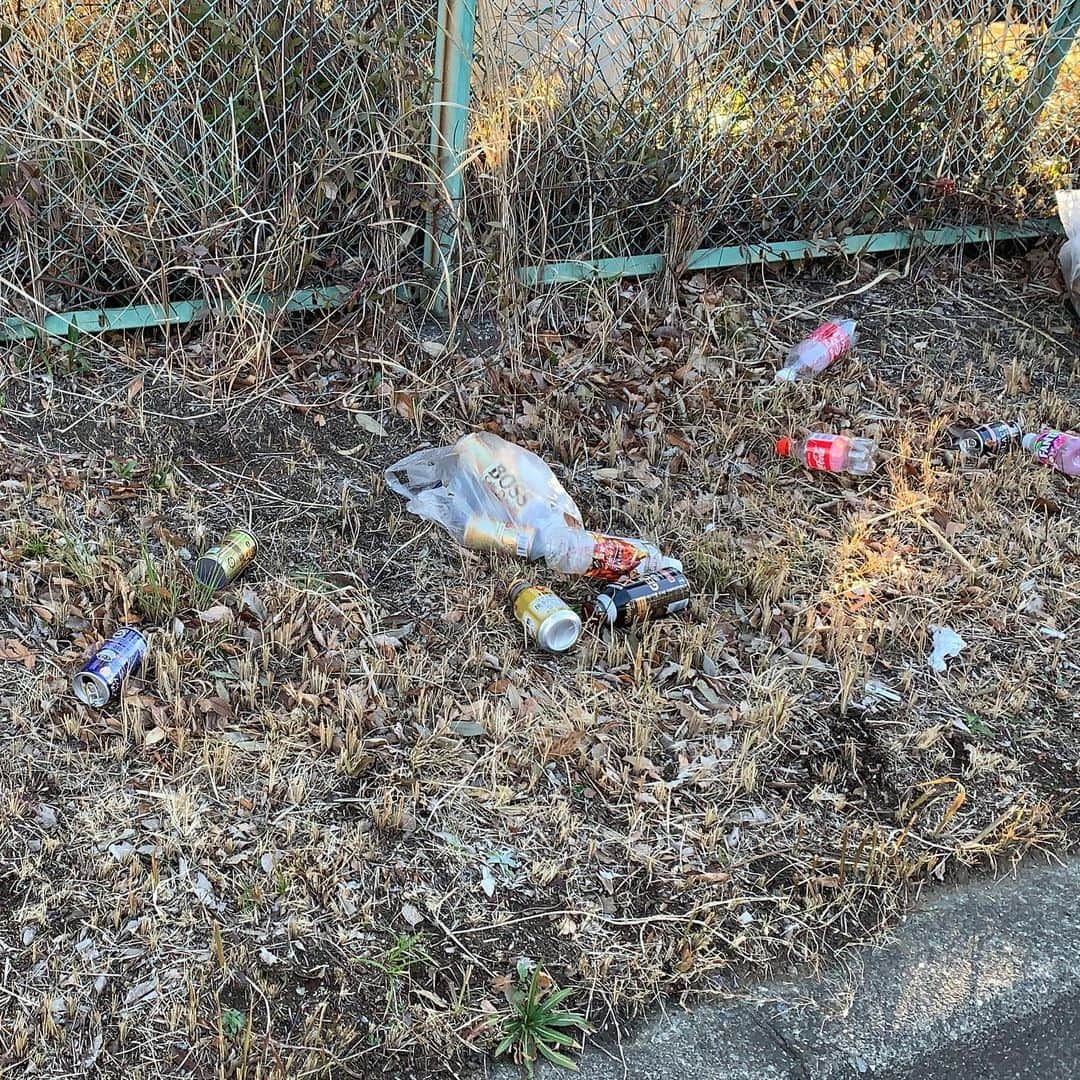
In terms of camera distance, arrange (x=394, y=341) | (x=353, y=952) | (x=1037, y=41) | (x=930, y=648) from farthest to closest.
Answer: (x=1037, y=41)
(x=394, y=341)
(x=930, y=648)
(x=353, y=952)

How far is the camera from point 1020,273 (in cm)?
464

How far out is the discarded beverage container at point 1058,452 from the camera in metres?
3.73

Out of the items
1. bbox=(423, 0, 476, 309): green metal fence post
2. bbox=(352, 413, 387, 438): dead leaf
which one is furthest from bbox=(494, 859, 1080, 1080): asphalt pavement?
bbox=(423, 0, 476, 309): green metal fence post

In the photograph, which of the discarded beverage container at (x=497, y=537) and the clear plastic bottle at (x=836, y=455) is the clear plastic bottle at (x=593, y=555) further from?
the clear plastic bottle at (x=836, y=455)

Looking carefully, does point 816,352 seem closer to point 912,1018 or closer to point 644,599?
point 644,599

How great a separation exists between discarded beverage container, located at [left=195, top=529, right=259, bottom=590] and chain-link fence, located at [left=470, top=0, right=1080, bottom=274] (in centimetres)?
135

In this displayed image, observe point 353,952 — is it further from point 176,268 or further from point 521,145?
point 521,145

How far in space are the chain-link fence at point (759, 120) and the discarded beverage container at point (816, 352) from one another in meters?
0.47

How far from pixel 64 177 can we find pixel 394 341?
1.04m

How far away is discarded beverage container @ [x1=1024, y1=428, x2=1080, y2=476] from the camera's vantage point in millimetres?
3727

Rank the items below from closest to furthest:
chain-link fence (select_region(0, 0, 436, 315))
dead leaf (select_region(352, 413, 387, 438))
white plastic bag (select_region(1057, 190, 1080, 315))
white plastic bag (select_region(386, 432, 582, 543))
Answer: white plastic bag (select_region(386, 432, 582, 543)) → chain-link fence (select_region(0, 0, 436, 315)) → dead leaf (select_region(352, 413, 387, 438)) → white plastic bag (select_region(1057, 190, 1080, 315))

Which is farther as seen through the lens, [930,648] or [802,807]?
[930,648]

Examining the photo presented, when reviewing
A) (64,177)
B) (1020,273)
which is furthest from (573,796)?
(1020,273)

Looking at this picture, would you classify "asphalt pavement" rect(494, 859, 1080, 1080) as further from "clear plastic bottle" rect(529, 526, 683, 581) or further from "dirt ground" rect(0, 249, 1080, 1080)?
"clear plastic bottle" rect(529, 526, 683, 581)
